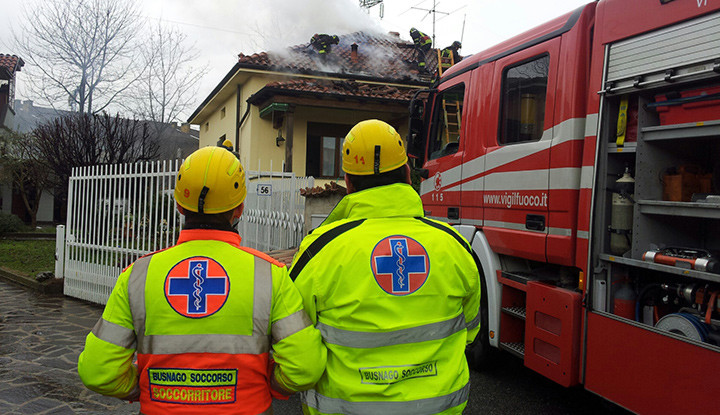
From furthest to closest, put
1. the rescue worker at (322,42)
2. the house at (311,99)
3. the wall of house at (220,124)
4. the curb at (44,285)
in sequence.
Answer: the wall of house at (220,124) < the rescue worker at (322,42) < the house at (311,99) < the curb at (44,285)

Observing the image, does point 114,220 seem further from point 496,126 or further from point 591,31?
point 591,31

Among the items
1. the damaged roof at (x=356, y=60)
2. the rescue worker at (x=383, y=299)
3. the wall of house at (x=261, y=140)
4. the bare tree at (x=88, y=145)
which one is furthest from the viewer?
the wall of house at (x=261, y=140)

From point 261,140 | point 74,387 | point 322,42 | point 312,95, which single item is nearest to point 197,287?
point 74,387

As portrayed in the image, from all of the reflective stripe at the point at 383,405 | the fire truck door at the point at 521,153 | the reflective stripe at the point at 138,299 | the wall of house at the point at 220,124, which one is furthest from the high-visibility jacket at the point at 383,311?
the wall of house at the point at 220,124

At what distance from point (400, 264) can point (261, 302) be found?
1.65 ft

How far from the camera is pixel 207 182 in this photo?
5.81 feet

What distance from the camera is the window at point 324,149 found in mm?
15844

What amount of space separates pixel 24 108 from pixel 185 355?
46.5 meters

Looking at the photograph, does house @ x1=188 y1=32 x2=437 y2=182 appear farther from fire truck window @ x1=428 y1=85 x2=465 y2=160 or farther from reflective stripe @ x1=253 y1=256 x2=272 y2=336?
reflective stripe @ x1=253 y1=256 x2=272 y2=336

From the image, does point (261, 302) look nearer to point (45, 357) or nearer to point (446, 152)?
point (446, 152)

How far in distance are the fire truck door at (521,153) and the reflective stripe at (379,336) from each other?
7.06 ft

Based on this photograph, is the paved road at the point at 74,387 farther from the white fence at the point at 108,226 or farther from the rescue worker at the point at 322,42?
the rescue worker at the point at 322,42

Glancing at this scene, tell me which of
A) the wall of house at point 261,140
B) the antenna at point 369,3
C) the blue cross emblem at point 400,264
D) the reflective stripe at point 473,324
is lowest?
the reflective stripe at point 473,324

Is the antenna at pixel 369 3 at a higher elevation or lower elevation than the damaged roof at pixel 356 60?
higher
